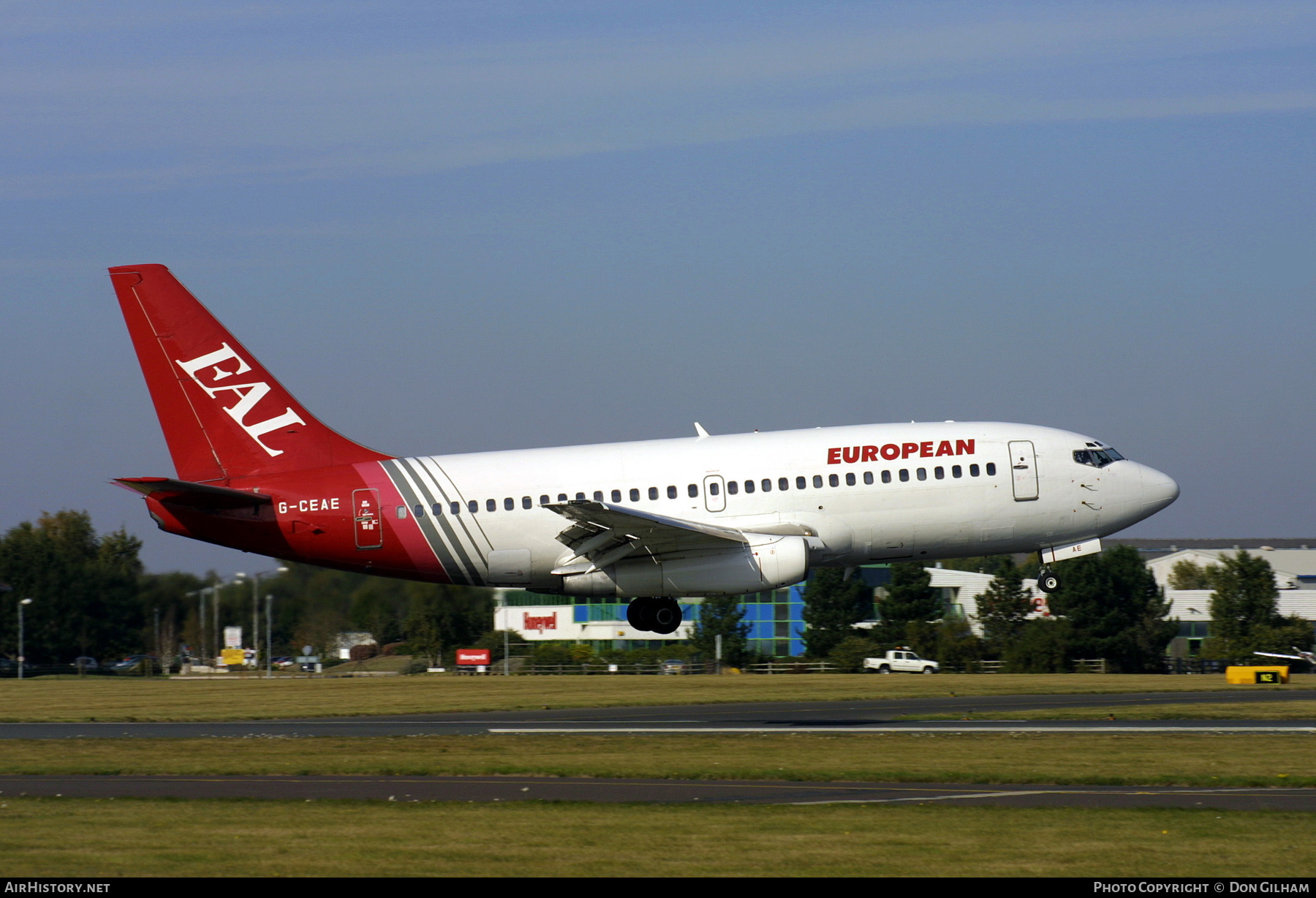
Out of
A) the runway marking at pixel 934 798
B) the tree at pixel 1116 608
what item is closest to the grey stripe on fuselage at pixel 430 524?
the runway marking at pixel 934 798

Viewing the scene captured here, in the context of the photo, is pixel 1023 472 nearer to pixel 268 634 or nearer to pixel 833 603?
pixel 268 634

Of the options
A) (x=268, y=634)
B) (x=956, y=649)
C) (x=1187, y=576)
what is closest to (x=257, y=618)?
(x=268, y=634)

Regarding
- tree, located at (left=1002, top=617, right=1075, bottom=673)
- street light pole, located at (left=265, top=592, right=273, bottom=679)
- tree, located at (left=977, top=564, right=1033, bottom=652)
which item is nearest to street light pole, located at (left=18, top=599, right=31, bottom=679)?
street light pole, located at (left=265, top=592, right=273, bottom=679)

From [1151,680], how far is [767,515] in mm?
27912

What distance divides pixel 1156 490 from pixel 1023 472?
4.48 m

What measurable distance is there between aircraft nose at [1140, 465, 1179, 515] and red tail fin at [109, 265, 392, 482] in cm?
2106

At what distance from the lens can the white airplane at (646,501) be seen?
122 feet

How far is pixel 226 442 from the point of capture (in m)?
38.8

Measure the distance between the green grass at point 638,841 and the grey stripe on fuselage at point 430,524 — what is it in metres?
14.8

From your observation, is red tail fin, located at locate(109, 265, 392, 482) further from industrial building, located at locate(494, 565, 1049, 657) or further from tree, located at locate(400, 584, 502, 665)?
industrial building, located at locate(494, 565, 1049, 657)

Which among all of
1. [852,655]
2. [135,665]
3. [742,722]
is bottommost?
[742,722]

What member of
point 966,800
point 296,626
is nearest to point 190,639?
point 296,626

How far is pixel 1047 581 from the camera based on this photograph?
38.3m

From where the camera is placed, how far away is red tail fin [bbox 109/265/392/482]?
127 feet
